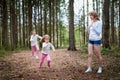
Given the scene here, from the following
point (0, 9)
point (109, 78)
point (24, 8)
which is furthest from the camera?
point (24, 8)

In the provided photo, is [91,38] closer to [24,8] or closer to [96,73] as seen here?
[96,73]

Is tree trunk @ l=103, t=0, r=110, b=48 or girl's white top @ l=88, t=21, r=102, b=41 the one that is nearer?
girl's white top @ l=88, t=21, r=102, b=41

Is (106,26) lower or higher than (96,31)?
higher

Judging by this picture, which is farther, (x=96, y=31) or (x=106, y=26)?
(x=106, y=26)

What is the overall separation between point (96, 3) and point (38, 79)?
34381mm

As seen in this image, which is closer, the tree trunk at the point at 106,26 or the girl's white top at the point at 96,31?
the girl's white top at the point at 96,31

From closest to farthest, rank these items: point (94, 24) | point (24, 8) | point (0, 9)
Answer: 1. point (94, 24)
2. point (0, 9)
3. point (24, 8)

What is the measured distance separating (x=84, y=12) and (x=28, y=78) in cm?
3783

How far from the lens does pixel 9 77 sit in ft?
27.3

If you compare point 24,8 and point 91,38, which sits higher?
point 24,8

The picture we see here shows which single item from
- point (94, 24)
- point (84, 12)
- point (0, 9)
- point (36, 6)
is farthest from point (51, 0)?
point (94, 24)

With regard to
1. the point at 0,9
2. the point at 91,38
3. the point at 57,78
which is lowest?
the point at 57,78

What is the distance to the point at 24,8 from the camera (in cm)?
3366

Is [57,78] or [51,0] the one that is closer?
[57,78]
